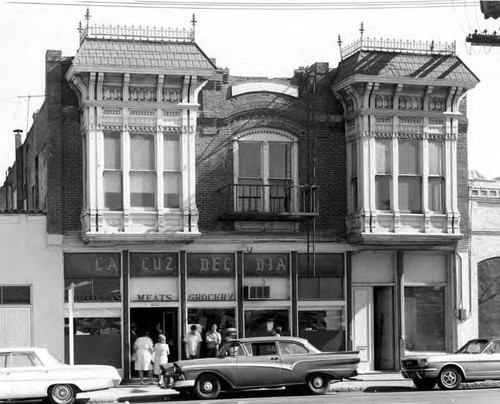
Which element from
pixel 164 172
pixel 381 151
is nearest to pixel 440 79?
pixel 381 151

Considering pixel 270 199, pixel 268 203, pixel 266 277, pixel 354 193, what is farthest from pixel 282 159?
pixel 266 277

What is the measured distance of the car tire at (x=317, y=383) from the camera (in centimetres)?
2742

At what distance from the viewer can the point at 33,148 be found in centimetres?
3634

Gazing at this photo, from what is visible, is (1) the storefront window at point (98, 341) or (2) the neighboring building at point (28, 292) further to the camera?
(1) the storefront window at point (98, 341)

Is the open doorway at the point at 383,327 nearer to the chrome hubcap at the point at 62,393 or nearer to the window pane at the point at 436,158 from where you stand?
the window pane at the point at 436,158

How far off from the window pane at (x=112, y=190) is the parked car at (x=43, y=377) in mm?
6008

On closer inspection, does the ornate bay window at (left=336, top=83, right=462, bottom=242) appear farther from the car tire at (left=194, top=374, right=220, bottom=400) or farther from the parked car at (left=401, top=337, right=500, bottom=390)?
the car tire at (left=194, top=374, right=220, bottom=400)

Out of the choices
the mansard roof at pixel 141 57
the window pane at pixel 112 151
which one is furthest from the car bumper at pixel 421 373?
the mansard roof at pixel 141 57

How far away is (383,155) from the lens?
107 feet

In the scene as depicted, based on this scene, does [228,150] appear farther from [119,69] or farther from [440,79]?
[440,79]

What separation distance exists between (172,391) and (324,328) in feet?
19.0

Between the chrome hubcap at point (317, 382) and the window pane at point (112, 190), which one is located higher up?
the window pane at point (112, 190)

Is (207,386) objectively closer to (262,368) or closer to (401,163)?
(262,368)

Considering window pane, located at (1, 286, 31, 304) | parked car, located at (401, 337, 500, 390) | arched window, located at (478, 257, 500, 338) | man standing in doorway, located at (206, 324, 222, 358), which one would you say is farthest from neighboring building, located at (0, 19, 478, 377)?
parked car, located at (401, 337, 500, 390)
